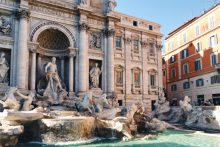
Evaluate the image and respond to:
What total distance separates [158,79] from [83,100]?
12.8m

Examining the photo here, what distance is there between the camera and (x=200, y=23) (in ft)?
90.2

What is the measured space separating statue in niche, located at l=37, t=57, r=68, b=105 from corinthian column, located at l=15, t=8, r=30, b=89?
164 cm

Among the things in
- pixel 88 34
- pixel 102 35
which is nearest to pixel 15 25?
pixel 88 34

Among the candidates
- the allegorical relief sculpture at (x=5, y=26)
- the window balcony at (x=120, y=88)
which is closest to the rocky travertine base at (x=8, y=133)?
the allegorical relief sculpture at (x=5, y=26)

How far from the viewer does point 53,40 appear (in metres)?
21.4

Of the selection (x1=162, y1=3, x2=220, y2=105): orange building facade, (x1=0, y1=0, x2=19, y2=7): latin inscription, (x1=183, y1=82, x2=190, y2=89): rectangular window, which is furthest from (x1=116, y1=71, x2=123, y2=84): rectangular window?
(x1=0, y1=0, x2=19, y2=7): latin inscription

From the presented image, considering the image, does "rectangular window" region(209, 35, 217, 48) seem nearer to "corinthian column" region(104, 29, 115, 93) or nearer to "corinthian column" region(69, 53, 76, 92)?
"corinthian column" region(104, 29, 115, 93)

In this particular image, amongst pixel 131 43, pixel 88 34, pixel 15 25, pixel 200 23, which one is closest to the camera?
pixel 15 25

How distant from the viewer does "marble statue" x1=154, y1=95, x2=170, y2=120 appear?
23.8 metres

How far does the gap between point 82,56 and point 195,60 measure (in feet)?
51.0

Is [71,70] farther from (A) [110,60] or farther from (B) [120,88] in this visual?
(B) [120,88]

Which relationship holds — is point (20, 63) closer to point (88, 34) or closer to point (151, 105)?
point (88, 34)

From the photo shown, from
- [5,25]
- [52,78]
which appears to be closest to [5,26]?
[5,25]

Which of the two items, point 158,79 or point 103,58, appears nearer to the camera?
point 103,58
